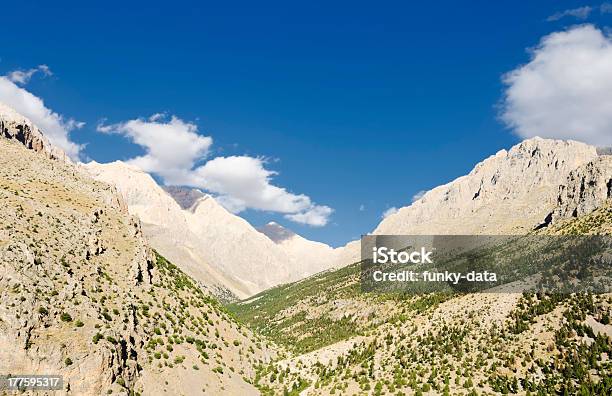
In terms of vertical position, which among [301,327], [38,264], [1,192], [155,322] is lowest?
[301,327]

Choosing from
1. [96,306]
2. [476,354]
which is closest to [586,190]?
[476,354]

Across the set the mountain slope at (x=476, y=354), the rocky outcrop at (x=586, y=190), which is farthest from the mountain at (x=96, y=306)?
the rocky outcrop at (x=586, y=190)

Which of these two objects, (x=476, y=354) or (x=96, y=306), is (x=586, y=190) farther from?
(x=96, y=306)

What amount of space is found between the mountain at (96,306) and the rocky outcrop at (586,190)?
108 metres

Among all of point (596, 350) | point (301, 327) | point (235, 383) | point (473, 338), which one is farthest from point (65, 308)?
point (301, 327)

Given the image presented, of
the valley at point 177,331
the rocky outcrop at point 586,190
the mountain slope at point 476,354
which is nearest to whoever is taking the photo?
the valley at point 177,331

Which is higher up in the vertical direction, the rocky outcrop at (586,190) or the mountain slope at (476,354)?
the rocky outcrop at (586,190)

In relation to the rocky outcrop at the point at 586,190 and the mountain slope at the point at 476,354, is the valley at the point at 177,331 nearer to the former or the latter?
the mountain slope at the point at 476,354

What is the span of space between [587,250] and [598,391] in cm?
3359

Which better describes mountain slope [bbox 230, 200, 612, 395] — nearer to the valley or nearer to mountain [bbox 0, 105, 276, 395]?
the valley

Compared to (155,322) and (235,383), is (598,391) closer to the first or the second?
(235,383)

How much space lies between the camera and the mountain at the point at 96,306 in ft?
107

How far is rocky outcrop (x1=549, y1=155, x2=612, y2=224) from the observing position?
124 metres

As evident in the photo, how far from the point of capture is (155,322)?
45.1 m
